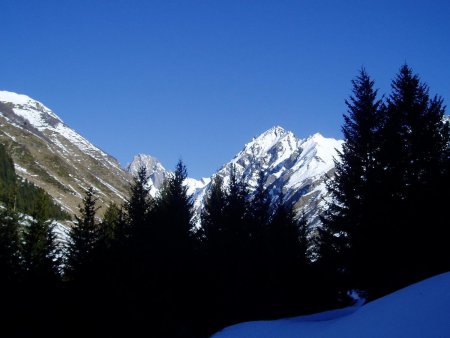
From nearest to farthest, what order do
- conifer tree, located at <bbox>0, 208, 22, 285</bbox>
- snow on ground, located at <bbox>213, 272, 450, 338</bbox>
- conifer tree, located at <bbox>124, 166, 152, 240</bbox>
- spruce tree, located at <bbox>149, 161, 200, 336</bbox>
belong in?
1. snow on ground, located at <bbox>213, 272, 450, 338</bbox>
2. spruce tree, located at <bbox>149, 161, 200, 336</bbox>
3. conifer tree, located at <bbox>124, 166, 152, 240</bbox>
4. conifer tree, located at <bbox>0, 208, 22, 285</bbox>

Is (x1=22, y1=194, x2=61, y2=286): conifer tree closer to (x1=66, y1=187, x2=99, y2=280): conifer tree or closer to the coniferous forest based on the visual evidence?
the coniferous forest

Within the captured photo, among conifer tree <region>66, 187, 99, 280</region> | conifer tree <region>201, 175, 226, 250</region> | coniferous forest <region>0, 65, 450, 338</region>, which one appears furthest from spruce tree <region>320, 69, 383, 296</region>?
conifer tree <region>66, 187, 99, 280</region>

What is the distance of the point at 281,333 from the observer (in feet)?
38.5

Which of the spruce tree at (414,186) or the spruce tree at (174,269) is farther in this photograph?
the spruce tree at (174,269)

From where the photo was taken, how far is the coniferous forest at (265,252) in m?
15.3

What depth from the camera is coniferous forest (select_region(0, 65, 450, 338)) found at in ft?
50.2

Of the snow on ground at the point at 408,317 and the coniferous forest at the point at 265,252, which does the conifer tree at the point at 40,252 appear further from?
the snow on ground at the point at 408,317

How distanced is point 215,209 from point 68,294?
1008cm

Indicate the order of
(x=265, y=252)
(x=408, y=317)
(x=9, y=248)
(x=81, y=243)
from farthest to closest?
1. (x=81, y=243)
2. (x=9, y=248)
3. (x=265, y=252)
4. (x=408, y=317)

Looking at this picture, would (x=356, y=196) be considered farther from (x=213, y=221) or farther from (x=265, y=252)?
(x=213, y=221)

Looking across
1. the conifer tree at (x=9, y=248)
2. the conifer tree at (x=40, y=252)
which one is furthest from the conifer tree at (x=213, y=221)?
the conifer tree at (x=9, y=248)

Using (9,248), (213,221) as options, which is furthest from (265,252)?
(9,248)

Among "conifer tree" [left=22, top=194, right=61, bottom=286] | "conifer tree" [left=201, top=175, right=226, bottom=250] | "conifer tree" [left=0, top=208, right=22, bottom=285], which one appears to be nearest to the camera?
"conifer tree" [left=201, top=175, right=226, bottom=250]

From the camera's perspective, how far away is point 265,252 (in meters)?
20.2
